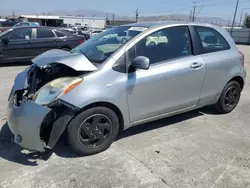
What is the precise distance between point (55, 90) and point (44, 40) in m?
7.53

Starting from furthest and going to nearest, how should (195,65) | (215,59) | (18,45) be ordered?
(18,45) → (215,59) → (195,65)

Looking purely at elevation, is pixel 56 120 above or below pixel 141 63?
below

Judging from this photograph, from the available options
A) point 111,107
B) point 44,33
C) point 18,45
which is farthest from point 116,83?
point 44,33

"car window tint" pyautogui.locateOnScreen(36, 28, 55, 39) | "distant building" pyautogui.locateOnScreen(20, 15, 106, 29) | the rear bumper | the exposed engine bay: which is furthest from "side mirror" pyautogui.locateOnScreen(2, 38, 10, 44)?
"distant building" pyautogui.locateOnScreen(20, 15, 106, 29)

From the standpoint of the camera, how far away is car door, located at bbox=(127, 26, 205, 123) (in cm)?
334

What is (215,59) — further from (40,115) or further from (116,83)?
(40,115)

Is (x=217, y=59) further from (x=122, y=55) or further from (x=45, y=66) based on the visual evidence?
(x=45, y=66)

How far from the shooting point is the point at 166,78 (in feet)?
11.6

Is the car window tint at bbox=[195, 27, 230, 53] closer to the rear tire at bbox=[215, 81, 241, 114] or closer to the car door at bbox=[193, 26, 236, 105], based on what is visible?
the car door at bbox=[193, 26, 236, 105]

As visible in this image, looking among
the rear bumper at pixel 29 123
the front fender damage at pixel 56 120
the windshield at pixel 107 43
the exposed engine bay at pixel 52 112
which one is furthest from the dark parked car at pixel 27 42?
the front fender damage at pixel 56 120

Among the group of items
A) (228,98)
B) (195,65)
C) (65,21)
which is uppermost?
(195,65)

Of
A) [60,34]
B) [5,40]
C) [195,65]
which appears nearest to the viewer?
[195,65]

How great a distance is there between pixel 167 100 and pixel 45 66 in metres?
1.76

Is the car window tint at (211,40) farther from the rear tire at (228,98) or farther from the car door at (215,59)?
the rear tire at (228,98)
